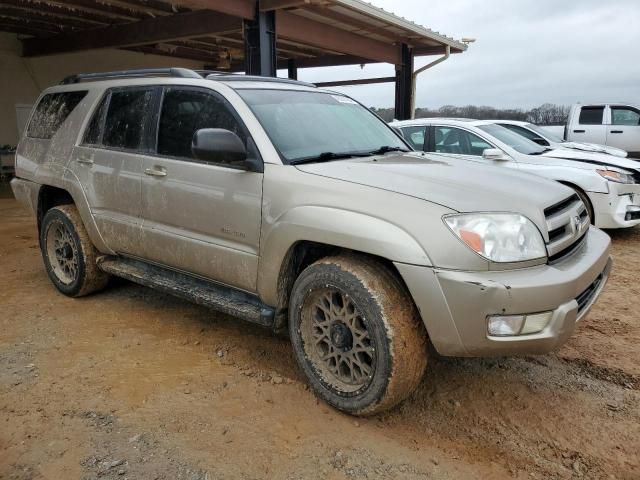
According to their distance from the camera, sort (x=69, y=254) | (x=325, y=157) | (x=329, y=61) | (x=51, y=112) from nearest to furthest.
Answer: (x=325, y=157) < (x=69, y=254) < (x=51, y=112) < (x=329, y=61)

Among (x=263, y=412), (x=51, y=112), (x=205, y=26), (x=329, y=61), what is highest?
(x=329, y=61)

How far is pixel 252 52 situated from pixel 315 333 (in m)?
6.54

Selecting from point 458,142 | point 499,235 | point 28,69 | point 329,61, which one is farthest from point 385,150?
point 28,69

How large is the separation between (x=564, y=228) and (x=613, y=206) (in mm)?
4635

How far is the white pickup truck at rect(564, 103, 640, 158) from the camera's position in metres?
12.7

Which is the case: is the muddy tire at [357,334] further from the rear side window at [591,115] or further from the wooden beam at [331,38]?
the rear side window at [591,115]

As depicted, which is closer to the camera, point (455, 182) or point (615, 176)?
point (455, 182)

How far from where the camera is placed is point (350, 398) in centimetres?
283

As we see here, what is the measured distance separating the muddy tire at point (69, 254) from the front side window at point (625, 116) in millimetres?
12719

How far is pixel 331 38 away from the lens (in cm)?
1015

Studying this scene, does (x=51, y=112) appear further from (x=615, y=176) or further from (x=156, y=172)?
(x=615, y=176)

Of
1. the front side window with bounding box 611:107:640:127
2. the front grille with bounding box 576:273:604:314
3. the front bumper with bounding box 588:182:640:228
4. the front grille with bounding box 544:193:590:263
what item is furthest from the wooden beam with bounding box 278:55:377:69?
the front grille with bounding box 576:273:604:314

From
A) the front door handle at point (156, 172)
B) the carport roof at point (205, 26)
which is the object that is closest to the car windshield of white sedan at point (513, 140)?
the carport roof at point (205, 26)

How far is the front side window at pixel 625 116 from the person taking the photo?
12770mm
